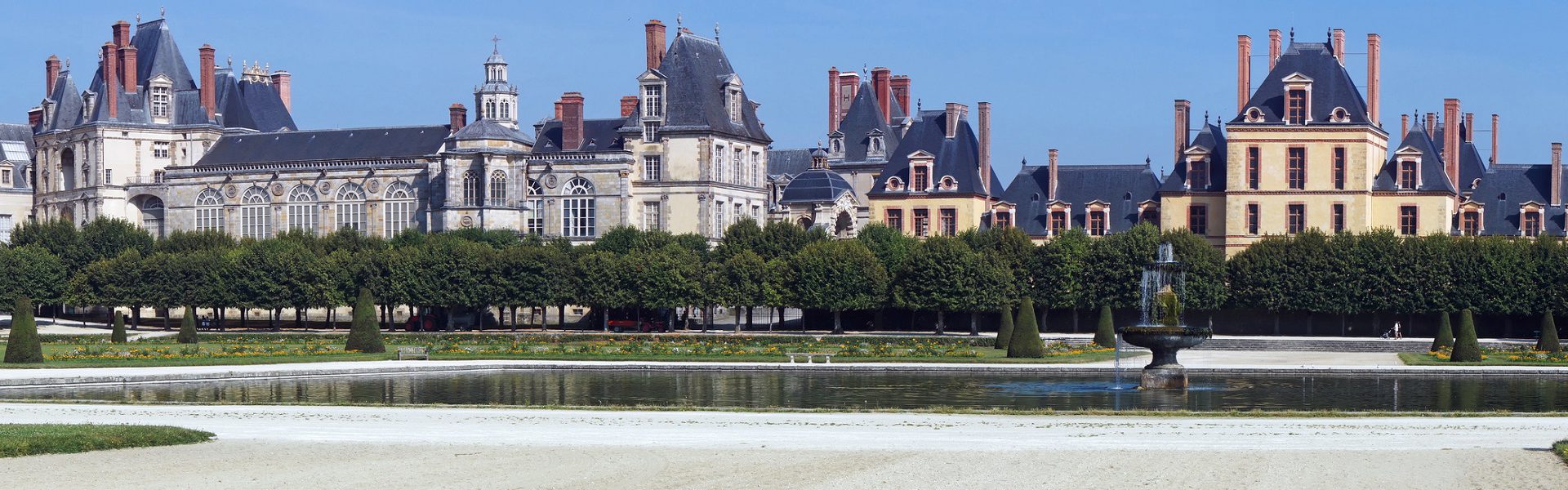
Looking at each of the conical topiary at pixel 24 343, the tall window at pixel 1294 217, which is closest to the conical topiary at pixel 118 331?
the conical topiary at pixel 24 343

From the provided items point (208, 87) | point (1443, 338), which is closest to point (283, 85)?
point (208, 87)

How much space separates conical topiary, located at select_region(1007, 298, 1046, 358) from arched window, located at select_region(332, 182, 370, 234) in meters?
50.1

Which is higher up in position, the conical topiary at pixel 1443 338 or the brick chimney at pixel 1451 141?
the brick chimney at pixel 1451 141

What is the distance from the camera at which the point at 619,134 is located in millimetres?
87250

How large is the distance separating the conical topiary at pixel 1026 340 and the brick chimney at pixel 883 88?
1920 inches

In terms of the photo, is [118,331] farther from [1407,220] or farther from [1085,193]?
[1407,220]

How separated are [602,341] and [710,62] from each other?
109 feet

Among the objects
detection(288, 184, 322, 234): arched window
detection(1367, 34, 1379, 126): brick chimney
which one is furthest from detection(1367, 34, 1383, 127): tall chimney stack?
detection(288, 184, 322, 234): arched window

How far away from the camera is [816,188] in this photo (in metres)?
86.9

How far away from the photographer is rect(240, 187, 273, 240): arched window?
9438 centimetres

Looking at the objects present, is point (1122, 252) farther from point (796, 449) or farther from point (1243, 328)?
point (796, 449)

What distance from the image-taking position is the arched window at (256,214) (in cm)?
9438

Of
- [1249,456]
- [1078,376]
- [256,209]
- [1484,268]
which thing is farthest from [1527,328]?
[256,209]

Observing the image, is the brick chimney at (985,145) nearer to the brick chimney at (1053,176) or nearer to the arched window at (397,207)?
the brick chimney at (1053,176)
